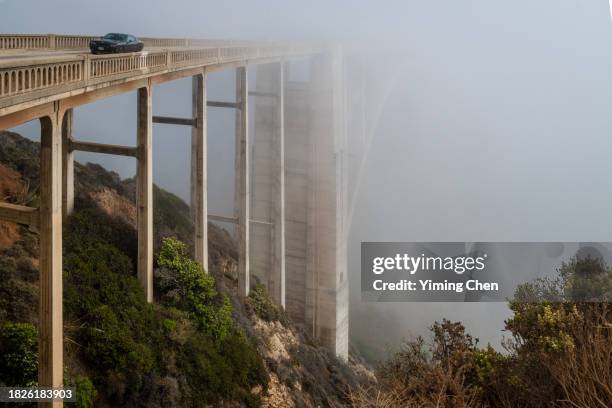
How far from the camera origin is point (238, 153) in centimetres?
2483

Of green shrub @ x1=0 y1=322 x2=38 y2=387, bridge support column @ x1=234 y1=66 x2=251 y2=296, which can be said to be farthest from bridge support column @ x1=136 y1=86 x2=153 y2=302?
bridge support column @ x1=234 y1=66 x2=251 y2=296

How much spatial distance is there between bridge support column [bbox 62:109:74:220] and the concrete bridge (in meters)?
0.03

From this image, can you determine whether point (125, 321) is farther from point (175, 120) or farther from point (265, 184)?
point (265, 184)

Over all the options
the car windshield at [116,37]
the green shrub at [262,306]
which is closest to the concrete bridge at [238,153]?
the green shrub at [262,306]

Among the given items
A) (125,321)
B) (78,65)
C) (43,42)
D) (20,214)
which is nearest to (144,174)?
(125,321)

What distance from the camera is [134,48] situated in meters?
16.3

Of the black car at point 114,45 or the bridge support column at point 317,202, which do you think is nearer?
the black car at point 114,45

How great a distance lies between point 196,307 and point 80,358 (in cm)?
417

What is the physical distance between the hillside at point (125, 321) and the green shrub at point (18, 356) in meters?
0.02

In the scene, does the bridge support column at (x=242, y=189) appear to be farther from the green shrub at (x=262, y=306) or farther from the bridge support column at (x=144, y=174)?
the bridge support column at (x=144, y=174)

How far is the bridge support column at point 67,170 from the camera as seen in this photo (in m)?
17.0

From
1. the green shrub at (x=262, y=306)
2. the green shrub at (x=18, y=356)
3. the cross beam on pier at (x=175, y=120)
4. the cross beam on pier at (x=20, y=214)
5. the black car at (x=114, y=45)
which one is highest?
the black car at (x=114, y=45)

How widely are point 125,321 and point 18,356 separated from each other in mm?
2858

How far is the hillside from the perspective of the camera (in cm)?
1365
